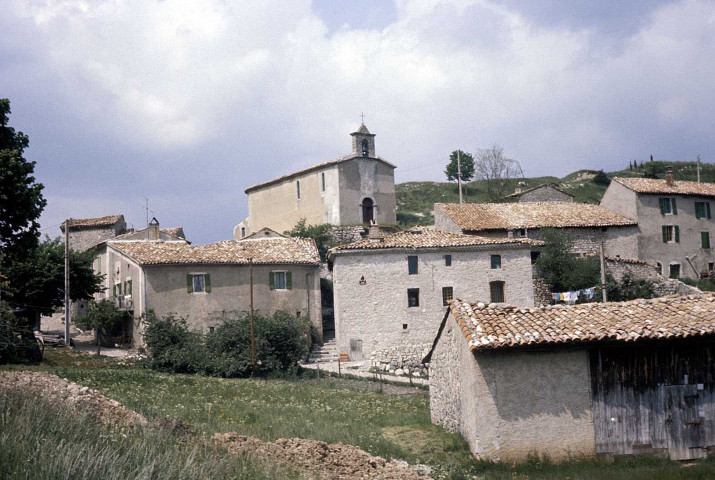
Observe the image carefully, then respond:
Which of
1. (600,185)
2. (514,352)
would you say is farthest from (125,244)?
(600,185)

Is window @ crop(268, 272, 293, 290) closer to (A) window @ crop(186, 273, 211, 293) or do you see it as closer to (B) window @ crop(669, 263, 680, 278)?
(A) window @ crop(186, 273, 211, 293)

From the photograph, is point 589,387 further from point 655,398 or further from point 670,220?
point 670,220

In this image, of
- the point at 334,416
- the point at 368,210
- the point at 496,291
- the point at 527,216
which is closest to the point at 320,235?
the point at 368,210

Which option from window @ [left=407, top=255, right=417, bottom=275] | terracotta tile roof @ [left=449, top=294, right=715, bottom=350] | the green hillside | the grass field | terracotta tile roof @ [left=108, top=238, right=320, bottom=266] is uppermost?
the green hillside

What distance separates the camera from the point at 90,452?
10.0 m

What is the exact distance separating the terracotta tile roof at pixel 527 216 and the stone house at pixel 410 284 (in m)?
5.48

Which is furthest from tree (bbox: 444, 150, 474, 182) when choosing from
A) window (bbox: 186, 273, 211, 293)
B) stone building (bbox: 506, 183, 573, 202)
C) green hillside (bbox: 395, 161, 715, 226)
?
window (bbox: 186, 273, 211, 293)

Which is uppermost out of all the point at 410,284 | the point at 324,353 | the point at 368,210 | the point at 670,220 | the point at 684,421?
the point at 368,210

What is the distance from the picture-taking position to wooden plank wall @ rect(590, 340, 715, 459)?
1747cm

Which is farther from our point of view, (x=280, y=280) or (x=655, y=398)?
(x=280, y=280)

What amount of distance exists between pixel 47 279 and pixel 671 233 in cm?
4327

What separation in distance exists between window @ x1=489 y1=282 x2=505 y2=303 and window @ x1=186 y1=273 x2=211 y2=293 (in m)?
16.9

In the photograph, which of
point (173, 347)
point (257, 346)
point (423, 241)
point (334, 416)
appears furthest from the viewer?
point (423, 241)

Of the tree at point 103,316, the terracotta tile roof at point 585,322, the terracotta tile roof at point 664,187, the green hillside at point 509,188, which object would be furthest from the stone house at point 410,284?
the green hillside at point 509,188
